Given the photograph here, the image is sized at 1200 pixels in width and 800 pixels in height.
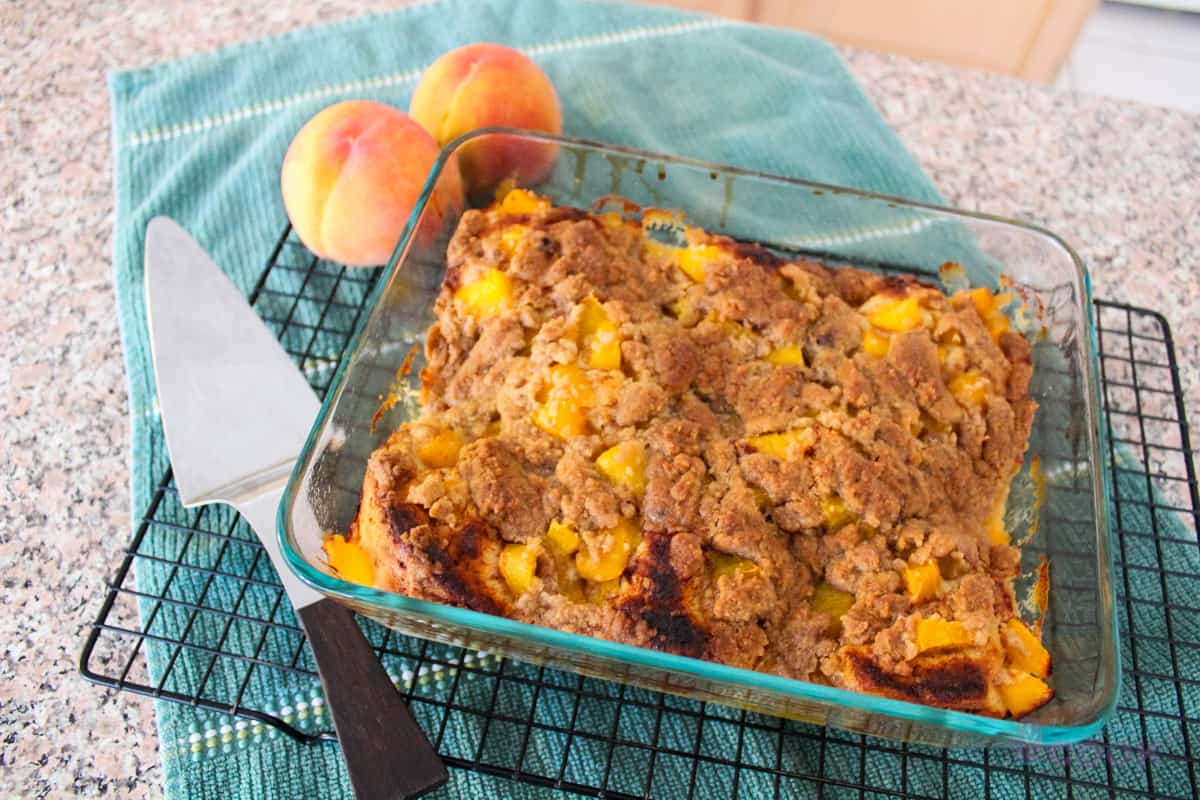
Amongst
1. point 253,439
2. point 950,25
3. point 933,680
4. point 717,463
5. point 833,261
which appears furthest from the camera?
point 950,25

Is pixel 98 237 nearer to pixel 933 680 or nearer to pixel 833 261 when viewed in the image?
pixel 833 261

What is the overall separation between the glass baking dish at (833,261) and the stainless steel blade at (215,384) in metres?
0.12

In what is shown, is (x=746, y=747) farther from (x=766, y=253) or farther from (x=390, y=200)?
(x=390, y=200)

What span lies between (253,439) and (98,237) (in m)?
0.62

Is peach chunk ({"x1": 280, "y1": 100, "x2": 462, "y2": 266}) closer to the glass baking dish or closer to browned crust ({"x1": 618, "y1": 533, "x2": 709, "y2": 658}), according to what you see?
the glass baking dish

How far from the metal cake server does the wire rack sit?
0.04 metres

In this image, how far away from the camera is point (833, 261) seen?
140cm

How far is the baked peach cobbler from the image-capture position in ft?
2.93

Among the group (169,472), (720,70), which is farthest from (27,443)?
(720,70)

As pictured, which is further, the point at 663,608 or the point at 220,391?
the point at 220,391

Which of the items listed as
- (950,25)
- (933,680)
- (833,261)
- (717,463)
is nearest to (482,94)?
(833,261)

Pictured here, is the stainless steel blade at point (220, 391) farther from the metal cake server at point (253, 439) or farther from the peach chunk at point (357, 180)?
the peach chunk at point (357, 180)

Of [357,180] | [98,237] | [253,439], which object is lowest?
[98,237]

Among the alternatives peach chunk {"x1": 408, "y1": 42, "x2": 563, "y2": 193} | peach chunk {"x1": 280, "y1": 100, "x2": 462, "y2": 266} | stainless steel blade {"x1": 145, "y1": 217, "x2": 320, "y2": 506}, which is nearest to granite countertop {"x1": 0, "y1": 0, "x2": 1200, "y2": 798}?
stainless steel blade {"x1": 145, "y1": 217, "x2": 320, "y2": 506}
